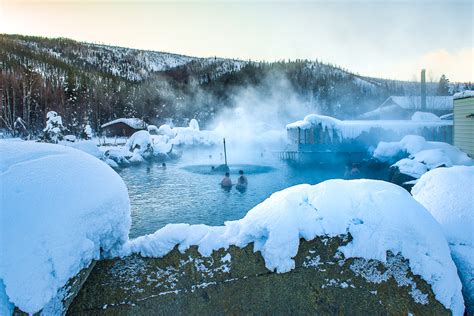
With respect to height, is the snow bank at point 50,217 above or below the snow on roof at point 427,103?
below

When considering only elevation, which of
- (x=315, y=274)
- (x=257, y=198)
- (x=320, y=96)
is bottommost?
(x=257, y=198)

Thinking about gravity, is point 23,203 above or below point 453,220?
above

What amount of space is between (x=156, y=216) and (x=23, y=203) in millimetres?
9965

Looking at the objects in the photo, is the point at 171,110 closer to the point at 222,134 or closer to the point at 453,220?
the point at 222,134

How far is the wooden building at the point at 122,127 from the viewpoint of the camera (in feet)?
144

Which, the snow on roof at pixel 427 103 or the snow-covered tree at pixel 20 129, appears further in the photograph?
the snow on roof at pixel 427 103

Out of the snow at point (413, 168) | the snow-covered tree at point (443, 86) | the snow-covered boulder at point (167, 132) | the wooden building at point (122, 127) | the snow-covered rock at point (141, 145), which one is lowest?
the snow at point (413, 168)

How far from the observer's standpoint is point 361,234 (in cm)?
337

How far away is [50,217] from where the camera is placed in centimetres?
251

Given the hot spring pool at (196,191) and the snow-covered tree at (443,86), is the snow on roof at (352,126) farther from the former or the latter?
the snow-covered tree at (443,86)

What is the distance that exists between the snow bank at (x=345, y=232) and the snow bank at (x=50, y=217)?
596 mm

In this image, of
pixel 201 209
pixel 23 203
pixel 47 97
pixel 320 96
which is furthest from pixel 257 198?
pixel 320 96

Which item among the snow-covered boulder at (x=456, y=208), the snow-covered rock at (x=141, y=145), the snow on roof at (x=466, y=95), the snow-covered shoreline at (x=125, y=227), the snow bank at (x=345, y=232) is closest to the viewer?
the snow-covered shoreline at (x=125, y=227)

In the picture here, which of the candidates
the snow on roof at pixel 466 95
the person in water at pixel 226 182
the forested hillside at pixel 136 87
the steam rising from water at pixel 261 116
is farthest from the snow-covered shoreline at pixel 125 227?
the forested hillside at pixel 136 87
